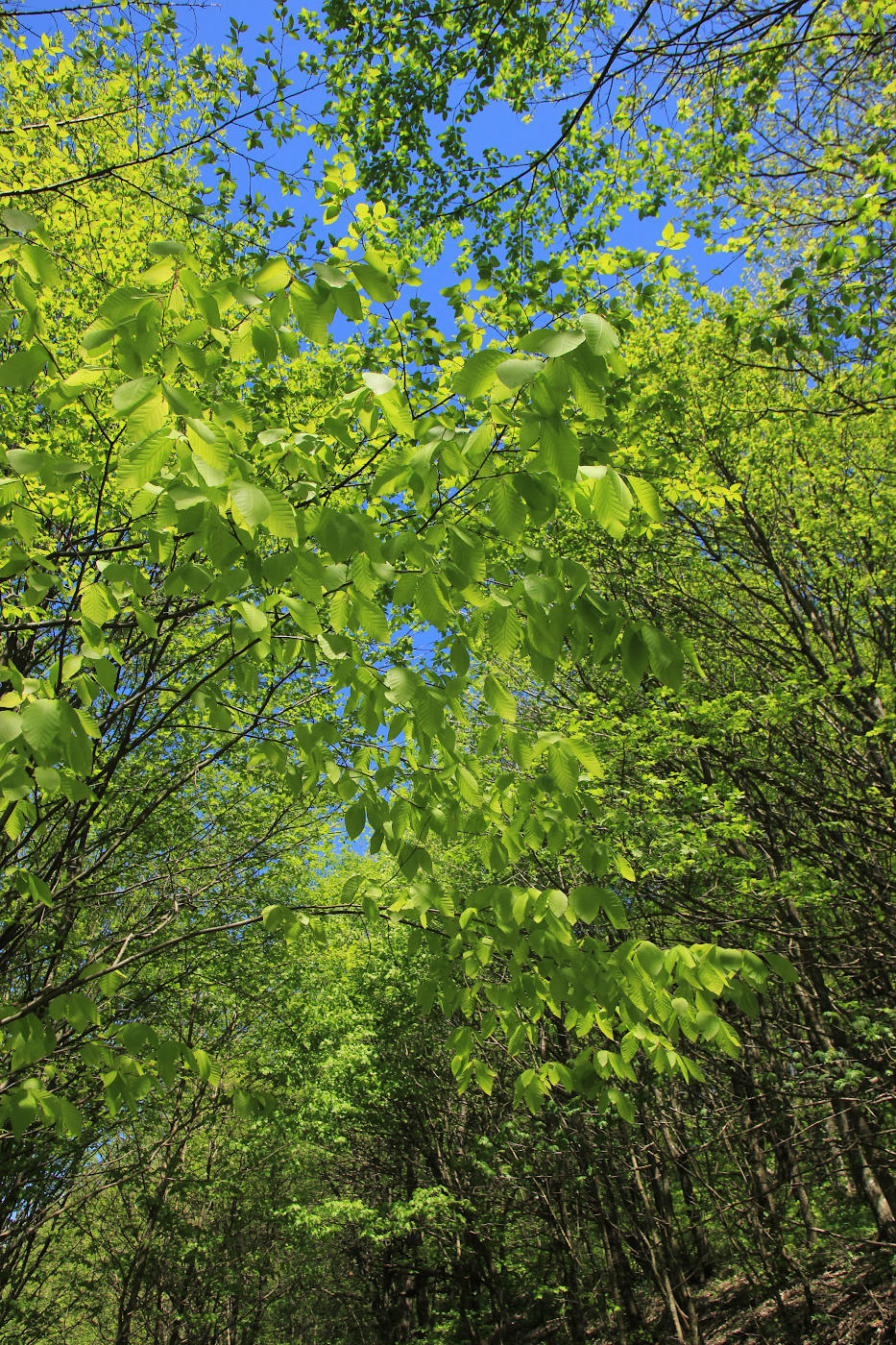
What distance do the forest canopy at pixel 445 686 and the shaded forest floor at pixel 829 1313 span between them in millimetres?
165

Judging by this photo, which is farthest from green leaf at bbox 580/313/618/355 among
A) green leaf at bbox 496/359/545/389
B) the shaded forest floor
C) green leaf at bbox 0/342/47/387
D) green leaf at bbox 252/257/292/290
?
the shaded forest floor

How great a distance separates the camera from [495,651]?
1.83 m

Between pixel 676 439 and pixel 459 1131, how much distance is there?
11.1m

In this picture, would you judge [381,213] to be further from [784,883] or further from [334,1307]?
[334,1307]

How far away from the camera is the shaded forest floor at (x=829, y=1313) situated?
693 cm

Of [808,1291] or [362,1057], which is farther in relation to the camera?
[362,1057]

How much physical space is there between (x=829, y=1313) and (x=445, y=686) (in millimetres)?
9515

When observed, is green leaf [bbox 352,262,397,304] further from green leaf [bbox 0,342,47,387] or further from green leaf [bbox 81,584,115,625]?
green leaf [bbox 81,584,115,625]

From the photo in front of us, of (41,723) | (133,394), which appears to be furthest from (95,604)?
(133,394)

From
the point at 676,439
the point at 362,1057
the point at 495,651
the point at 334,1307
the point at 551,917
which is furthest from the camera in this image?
the point at 334,1307

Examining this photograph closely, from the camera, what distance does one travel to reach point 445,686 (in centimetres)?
229

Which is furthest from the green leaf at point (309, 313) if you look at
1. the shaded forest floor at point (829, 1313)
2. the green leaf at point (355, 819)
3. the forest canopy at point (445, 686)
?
the shaded forest floor at point (829, 1313)

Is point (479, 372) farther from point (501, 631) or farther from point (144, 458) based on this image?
point (144, 458)

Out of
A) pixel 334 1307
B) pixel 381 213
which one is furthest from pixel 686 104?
pixel 334 1307
